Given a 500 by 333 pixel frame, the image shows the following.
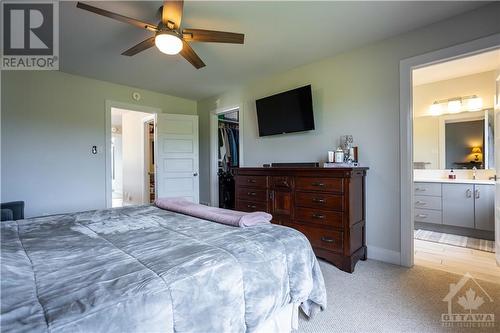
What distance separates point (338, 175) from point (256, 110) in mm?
1894

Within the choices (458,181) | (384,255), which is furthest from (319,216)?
(458,181)

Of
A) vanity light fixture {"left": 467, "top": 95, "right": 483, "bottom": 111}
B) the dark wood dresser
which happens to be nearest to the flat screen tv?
the dark wood dresser

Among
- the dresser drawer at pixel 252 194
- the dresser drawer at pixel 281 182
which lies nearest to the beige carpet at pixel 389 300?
the dresser drawer at pixel 281 182

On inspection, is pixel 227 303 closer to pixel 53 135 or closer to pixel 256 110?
pixel 256 110

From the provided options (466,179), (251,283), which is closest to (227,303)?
(251,283)

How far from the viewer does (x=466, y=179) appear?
142 inches

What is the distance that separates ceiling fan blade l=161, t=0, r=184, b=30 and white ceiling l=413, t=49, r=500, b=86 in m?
2.80

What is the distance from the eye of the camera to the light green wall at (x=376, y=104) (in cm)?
230

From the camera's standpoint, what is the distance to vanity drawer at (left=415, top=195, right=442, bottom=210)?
11.8ft

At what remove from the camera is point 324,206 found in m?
2.53

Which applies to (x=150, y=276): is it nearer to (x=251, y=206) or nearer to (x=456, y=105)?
(x=251, y=206)

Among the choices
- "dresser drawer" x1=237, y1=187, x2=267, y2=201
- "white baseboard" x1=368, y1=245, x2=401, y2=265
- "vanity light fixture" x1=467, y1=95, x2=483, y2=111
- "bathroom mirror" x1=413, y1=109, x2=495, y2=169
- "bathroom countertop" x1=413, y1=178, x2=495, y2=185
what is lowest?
"white baseboard" x1=368, y1=245, x2=401, y2=265

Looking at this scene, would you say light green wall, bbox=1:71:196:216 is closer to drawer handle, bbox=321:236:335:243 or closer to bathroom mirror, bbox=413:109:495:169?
drawer handle, bbox=321:236:335:243

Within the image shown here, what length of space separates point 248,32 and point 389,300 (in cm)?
270
